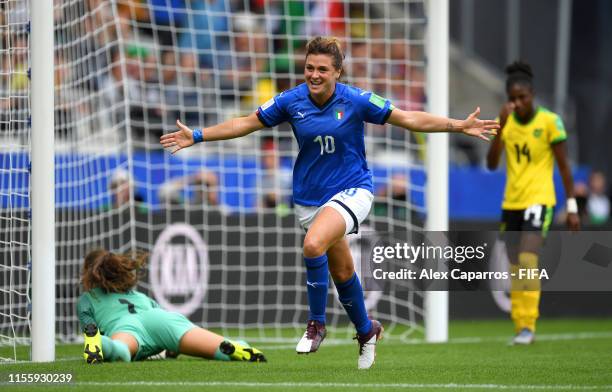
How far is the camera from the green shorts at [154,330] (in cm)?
881

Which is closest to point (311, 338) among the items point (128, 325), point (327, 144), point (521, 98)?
point (327, 144)

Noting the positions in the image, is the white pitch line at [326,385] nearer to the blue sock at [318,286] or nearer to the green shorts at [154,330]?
the blue sock at [318,286]

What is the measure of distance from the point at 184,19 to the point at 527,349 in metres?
7.88

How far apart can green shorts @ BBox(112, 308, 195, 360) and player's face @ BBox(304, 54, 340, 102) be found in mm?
2126

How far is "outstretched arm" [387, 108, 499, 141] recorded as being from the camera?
777 cm

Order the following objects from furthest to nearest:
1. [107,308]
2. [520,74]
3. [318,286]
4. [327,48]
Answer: [520,74]
[107,308]
[318,286]
[327,48]

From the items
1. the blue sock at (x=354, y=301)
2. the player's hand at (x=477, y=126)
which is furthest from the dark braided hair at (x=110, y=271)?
the player's hand at (x=477, y=126)

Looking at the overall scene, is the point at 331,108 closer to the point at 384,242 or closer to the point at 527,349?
the point at 527,349

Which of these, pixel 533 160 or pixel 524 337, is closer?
pixel 524 337

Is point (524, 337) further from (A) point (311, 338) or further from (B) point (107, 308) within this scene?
(B) point (107, 308)

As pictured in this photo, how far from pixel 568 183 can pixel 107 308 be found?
447 centimetres

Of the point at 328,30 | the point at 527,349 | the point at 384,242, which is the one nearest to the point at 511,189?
the point at 527,349

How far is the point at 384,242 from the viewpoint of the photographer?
44.0 feet

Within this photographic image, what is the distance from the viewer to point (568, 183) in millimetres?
11031
